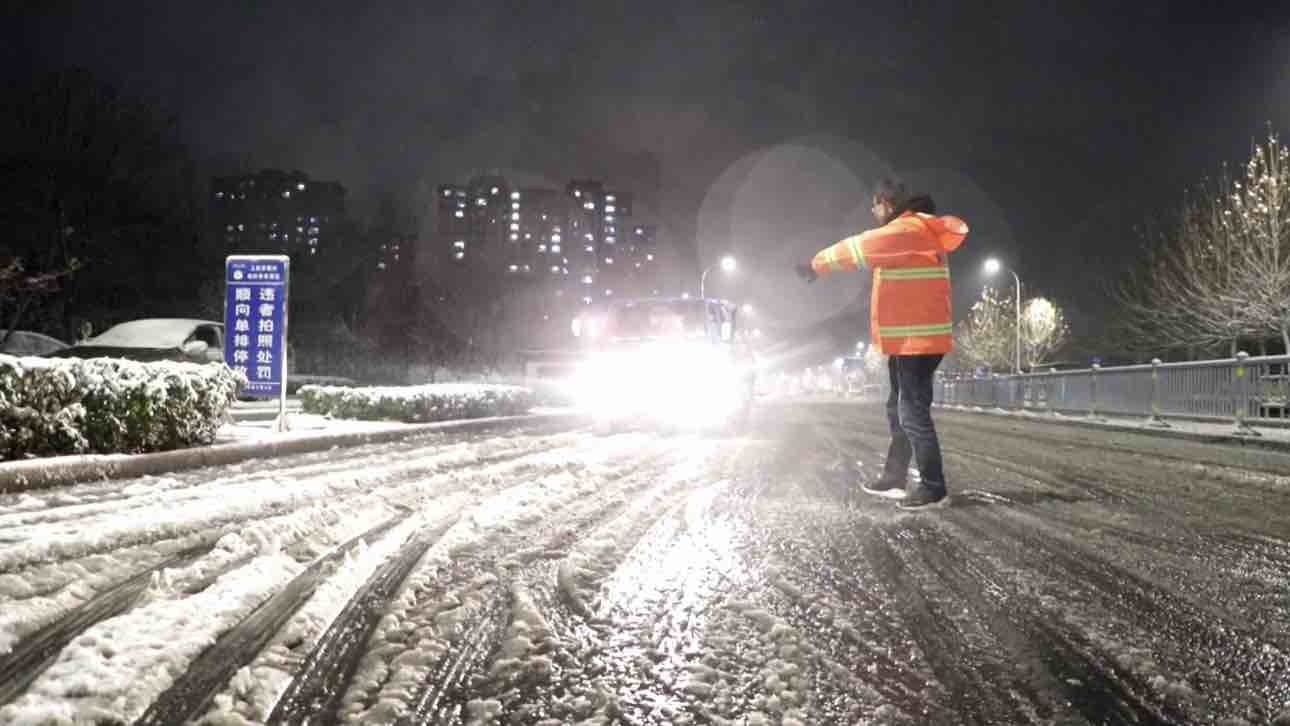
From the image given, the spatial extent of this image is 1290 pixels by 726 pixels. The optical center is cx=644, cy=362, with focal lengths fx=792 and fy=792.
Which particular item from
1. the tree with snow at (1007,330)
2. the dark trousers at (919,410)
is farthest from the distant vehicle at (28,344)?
the tree with snow at (1007,330)

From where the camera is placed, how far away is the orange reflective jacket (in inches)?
197

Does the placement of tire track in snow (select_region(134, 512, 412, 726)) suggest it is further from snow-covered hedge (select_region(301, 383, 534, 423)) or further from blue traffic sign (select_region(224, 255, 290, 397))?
snow-covered hedge (select_region(301, 383, 534, 423))

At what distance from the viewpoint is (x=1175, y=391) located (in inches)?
609

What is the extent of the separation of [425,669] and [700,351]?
1146cm

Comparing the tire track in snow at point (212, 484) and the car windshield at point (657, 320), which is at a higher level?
the car windshield at point (657, 320)

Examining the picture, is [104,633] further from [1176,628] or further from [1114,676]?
[1176,628]

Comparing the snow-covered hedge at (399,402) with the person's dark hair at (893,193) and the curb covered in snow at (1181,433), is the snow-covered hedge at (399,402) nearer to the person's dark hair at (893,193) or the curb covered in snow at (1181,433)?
the person's dark hair at (893,193)

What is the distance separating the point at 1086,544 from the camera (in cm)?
382

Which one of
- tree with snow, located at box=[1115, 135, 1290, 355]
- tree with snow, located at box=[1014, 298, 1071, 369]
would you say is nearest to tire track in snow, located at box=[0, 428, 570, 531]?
tree with snow, located at box=[1115, 135, 1290, 355]

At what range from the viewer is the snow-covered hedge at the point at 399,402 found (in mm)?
12930

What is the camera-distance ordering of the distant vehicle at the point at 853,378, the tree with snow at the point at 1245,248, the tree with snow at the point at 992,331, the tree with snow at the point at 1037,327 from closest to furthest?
the tree with snow at the point at 1245,248 → the tree with snow at the point at 1037,327 → the tree with snow at the point at 992,331 → the distant vehicle at the point at 853,378

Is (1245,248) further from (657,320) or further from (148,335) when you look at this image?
(148,335)

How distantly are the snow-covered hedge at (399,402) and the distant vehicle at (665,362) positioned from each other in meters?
2.24

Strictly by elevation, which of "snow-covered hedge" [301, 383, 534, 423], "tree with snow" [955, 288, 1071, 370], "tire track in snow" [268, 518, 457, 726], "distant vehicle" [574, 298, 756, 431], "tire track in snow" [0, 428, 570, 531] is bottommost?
"tire track in snow" [0, 428, 570, 531]
